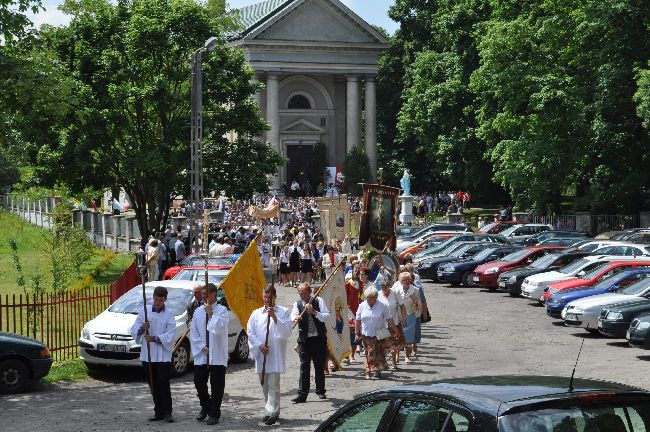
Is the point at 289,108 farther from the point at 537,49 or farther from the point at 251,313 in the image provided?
the point at 251,313

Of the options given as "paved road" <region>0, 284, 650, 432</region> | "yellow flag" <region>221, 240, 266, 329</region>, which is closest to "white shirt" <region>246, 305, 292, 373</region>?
"paved road" <region>0, 284, 650, 432</region>

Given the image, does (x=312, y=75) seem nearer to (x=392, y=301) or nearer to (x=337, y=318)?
(x=337, y=318)

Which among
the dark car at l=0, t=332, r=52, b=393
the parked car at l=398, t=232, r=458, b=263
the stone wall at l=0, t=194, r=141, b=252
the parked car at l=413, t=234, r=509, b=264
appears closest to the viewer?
the dark car at l=0, t=332, r=52, b=393

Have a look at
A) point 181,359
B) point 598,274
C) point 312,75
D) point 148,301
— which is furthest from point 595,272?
point 312,75

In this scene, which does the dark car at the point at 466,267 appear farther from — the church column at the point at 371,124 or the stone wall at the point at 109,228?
the church column at the point at 371,124

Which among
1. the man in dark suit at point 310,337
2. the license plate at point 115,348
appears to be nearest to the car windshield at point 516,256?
the license plate at point 115,348

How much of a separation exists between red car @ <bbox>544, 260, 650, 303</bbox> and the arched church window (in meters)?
56.7

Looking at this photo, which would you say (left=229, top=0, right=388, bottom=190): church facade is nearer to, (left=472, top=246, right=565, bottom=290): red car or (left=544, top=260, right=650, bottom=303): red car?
(left=472, top=246, right=565, bottom=290): red car

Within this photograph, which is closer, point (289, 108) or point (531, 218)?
point (531, 218)

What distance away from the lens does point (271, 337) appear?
14539 millimetres

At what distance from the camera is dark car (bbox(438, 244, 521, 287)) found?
3700cm

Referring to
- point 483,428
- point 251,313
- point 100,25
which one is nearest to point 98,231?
point 100,25

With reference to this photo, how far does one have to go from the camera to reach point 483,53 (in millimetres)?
51344

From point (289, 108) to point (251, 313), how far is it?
2685 inches
